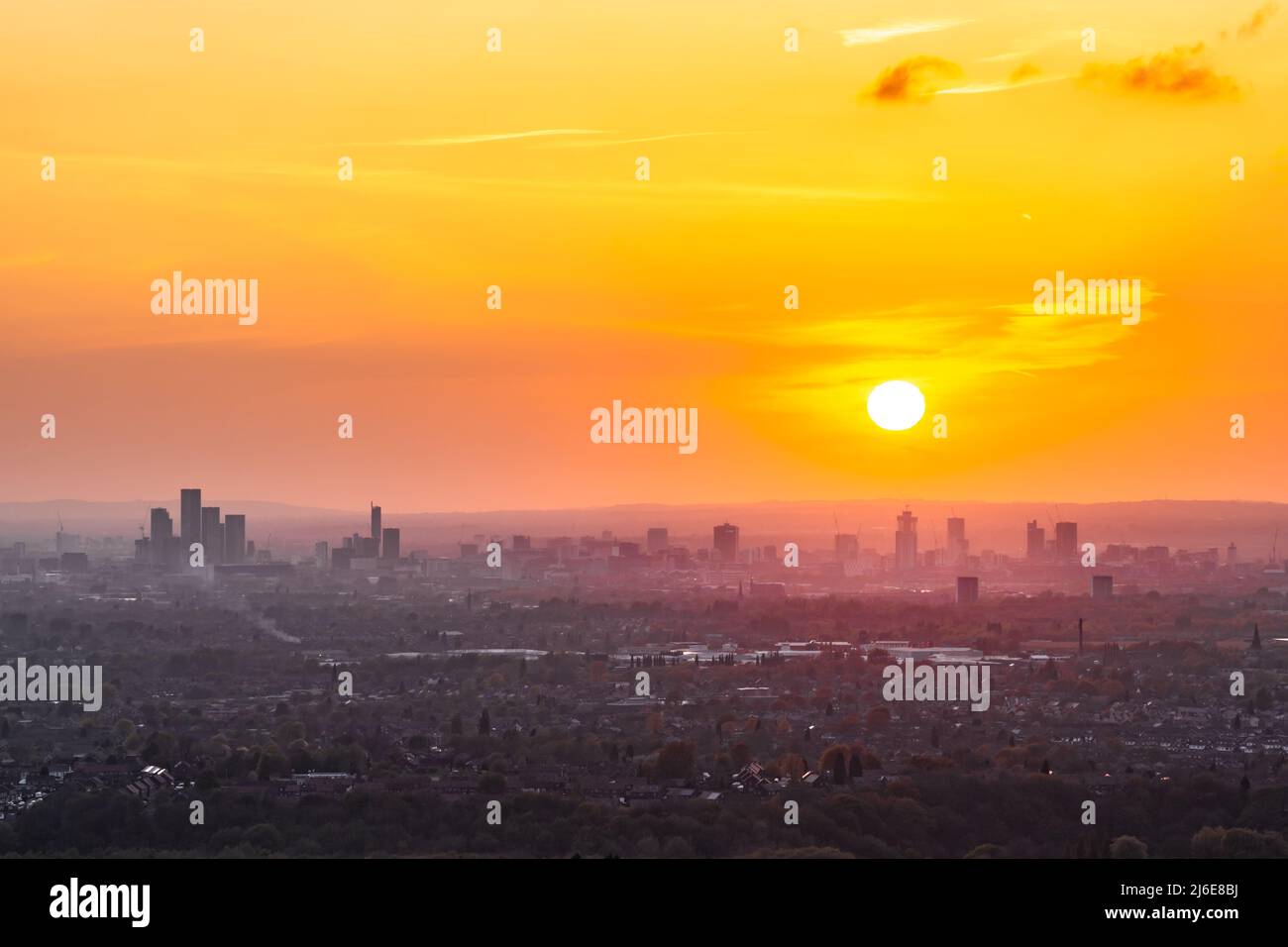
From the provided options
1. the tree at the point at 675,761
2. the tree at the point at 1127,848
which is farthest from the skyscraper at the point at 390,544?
the tree at the point at 1127,848

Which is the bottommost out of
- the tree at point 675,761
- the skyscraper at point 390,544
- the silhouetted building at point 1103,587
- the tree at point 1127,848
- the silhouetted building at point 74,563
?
the tree at point 1127,848

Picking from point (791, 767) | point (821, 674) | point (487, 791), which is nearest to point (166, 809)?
point (487, 791)

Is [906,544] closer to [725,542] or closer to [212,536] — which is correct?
[725,542]

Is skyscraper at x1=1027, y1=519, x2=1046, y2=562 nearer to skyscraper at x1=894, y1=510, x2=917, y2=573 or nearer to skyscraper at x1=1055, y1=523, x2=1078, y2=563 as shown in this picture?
skyscraper at x1=1055, y1=523, x2=1078, y2=563

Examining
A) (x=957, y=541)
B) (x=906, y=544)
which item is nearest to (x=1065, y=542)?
(x=957, y=541)

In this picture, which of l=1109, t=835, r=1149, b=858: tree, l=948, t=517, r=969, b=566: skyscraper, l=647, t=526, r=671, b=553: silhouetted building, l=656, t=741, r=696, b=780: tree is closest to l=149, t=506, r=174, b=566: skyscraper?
l=647, t=526, r=671, b=553: silhouetted building

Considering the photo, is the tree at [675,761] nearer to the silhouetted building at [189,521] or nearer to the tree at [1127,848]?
the tree at [1127,848]
